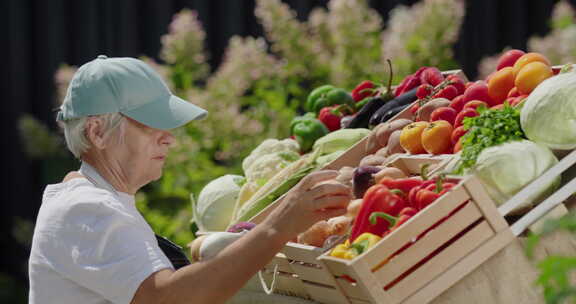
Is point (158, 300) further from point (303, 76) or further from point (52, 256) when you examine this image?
point (303, 76)

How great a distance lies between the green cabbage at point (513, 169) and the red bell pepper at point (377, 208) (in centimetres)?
24

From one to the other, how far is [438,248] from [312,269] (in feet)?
1.64

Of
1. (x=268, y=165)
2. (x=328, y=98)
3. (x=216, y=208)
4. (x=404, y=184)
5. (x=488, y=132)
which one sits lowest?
(x=216, y=208)

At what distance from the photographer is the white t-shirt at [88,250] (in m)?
2.09

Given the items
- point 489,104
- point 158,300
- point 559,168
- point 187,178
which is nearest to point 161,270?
point 158,300

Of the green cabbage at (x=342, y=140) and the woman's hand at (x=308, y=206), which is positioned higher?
the woman's hand at (x=308, y=206)

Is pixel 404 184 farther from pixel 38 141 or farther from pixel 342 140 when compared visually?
pixel 38 141

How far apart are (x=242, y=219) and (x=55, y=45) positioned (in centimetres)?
350

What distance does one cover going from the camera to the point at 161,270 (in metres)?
2.09

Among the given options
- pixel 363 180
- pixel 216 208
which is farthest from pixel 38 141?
pixel 363 180

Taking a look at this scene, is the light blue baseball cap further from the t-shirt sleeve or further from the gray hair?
the t-shirt sleeve

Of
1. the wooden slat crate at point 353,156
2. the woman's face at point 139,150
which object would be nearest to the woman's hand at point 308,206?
the woman's face at point 139,150

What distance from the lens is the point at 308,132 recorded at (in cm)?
371

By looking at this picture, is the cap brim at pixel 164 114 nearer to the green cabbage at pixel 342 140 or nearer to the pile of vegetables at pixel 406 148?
the pile of vegetables at pixel 406 148
